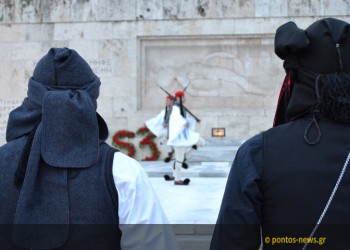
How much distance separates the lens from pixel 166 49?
45.6 ft

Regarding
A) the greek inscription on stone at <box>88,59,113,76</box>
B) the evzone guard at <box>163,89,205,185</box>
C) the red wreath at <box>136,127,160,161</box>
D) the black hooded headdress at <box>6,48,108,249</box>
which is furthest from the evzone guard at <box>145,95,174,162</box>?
the black hooded headdress at <box>6,48,108,249</box>

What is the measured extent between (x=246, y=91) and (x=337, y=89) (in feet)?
39.8

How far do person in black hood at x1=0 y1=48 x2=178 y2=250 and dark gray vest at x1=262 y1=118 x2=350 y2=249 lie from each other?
38 cm

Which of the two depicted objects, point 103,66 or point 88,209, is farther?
point 103,66

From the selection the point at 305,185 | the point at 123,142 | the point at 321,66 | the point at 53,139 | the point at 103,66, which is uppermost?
the point at 103,66

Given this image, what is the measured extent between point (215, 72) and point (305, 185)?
1230 cm

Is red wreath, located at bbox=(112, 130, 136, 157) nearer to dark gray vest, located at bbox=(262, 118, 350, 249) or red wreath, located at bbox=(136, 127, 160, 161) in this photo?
red wreath, located at bbox=(136, 127, 160, 161)

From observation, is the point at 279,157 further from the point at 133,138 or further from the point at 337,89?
the point at 133,138

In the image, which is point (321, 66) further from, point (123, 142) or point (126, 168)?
point (123, 142)

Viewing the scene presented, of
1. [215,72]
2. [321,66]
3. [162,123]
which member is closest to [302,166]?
[321,66]

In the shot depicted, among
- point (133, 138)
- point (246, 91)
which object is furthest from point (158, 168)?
point (246, 91)

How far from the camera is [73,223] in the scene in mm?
1648

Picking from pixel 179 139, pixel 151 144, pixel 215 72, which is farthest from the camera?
pixel 215 72

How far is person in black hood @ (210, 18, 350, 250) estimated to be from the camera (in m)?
1.54
